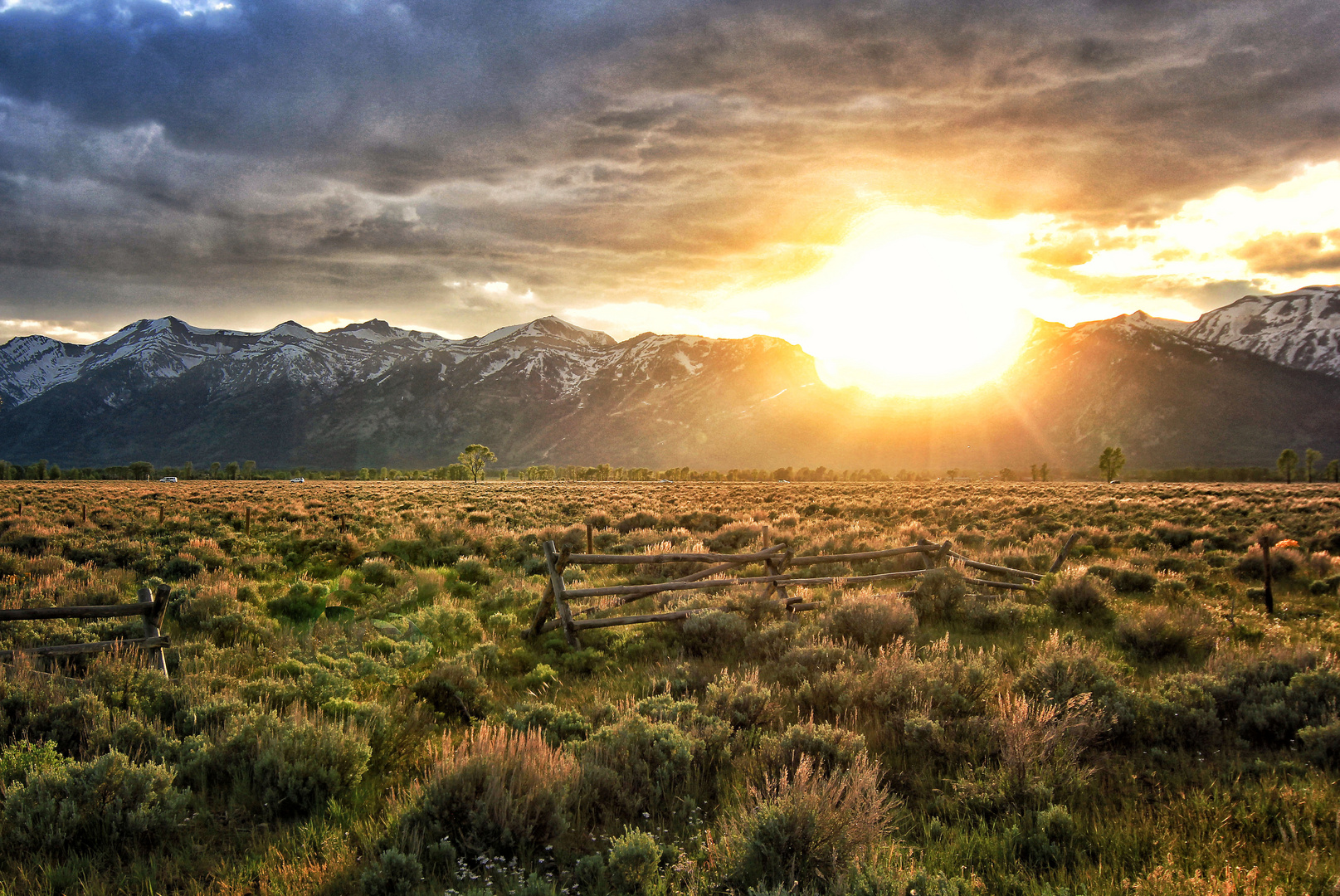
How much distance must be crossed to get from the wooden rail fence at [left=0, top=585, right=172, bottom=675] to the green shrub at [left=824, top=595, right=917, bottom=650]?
8.06 meters

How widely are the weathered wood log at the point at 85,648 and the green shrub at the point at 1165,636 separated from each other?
39.8ft

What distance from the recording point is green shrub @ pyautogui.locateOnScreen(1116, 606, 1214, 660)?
7824 mm

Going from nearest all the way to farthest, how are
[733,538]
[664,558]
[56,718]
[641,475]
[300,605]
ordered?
[56,718], [664,558], [300,605], [733,538], [641,475]

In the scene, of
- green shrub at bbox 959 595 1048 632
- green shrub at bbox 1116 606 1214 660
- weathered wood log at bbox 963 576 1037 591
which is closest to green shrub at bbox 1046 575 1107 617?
green shrub at bbox 959 595 1048 632

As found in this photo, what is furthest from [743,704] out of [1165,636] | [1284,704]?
[1165,636]

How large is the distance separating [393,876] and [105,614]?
5.81 meters

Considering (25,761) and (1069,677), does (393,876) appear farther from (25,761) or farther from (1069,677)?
(1069,677)

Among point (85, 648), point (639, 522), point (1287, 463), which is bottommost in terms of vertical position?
point (1287, 463)

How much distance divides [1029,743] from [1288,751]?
2367 millimetres

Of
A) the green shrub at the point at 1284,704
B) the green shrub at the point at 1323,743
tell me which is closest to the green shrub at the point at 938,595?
the green shrub at the point at 1284,704

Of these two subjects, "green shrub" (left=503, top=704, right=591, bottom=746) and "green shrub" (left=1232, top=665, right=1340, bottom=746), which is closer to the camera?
"green shrub" (left=1232, top=665, right=1340, bottom=746)

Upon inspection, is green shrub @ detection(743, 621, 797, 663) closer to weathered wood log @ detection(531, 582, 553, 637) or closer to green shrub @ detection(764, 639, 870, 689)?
green shrub @ detection(764, 639, 870, 689)

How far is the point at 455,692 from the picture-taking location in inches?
253

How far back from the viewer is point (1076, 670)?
5.96 m
